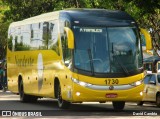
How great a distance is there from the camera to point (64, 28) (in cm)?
2181

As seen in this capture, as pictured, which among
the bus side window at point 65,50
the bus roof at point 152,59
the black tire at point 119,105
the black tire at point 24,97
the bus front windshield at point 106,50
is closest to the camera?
the bus front windshield at point 106,50

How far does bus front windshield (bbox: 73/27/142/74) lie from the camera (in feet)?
68.9

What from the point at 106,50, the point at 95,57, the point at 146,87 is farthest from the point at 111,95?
the point at 146,87

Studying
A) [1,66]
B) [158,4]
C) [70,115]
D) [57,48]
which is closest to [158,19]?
[1,66]

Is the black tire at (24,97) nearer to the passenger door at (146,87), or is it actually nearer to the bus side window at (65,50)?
the passenger door at (146,87)

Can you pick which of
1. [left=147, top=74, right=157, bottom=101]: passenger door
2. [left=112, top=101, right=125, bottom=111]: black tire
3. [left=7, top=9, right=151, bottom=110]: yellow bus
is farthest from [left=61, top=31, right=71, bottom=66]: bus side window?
[left=147, top=74, right=157, bottom=101]: passenger door

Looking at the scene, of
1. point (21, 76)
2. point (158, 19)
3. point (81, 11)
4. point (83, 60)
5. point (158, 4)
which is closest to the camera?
point (83, 60)

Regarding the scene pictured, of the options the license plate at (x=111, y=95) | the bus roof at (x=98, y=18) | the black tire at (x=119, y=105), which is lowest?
the black tire at (x=119, y=105)

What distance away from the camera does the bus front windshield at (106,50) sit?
21.0 meters

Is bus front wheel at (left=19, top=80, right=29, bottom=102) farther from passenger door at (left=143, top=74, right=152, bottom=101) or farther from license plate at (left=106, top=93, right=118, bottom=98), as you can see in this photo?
license plate at (left=106, top=93, right=118, bottom=98)

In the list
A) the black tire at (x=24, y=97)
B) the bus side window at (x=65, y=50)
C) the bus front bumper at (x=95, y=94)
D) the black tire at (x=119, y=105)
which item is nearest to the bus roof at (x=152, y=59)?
the black tire at (x=24, y=97)

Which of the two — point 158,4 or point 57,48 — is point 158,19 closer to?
point 158,4

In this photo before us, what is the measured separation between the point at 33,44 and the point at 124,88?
6398mm

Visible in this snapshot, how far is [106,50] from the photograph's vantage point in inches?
836
